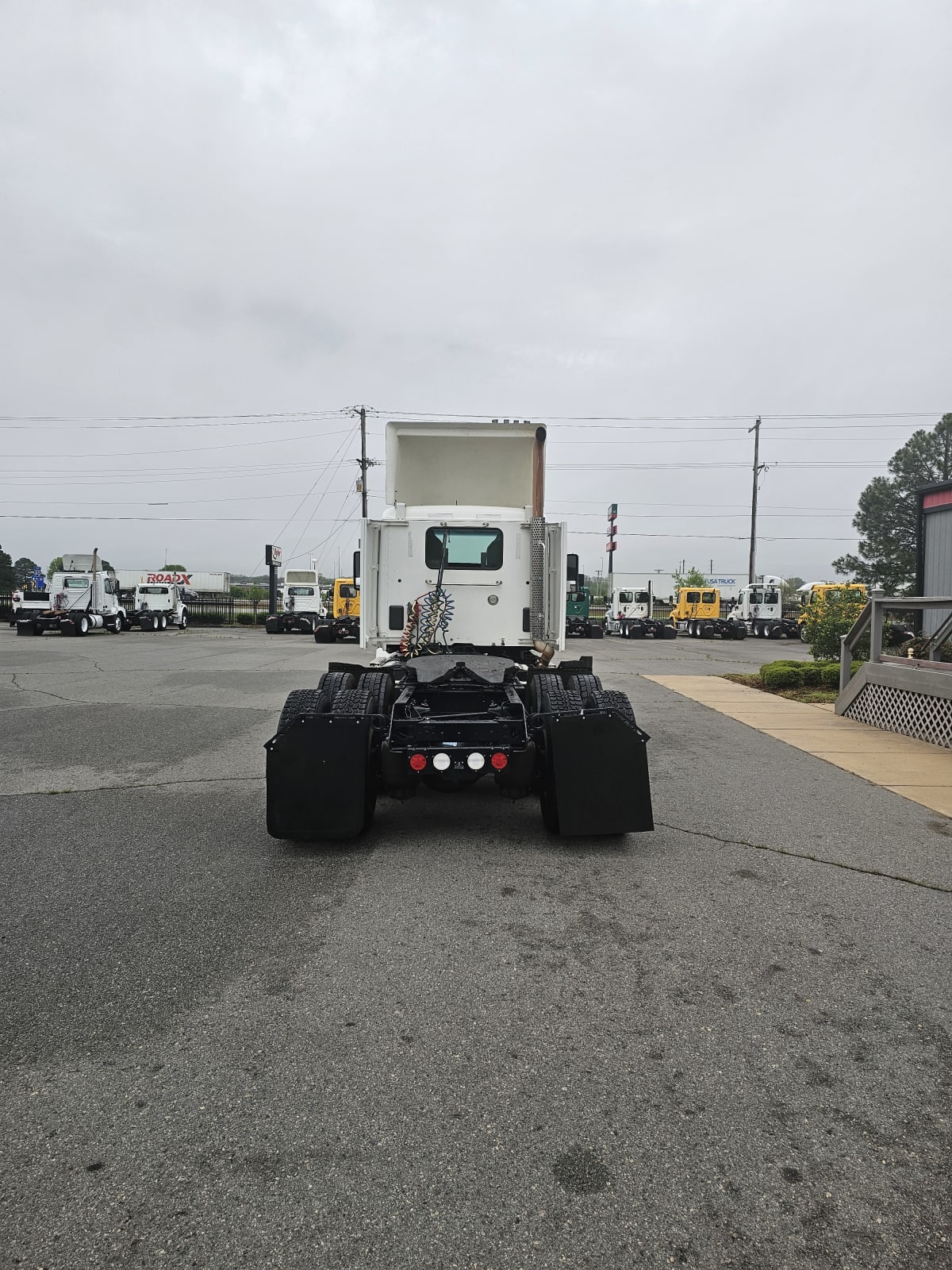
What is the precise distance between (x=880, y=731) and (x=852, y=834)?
210 inches

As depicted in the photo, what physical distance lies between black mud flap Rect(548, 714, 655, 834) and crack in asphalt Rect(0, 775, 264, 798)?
10.6 ft

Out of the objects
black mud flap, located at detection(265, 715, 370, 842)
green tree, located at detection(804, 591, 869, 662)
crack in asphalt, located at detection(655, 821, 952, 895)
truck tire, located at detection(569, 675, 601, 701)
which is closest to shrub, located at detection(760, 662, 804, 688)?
green tree, located at detection(804, 591, 869, 662)

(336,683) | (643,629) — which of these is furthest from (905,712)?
(643,629)

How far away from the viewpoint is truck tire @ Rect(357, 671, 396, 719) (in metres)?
6.06

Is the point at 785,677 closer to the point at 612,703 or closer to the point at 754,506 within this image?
the point at 612,703

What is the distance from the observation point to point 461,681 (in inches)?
239

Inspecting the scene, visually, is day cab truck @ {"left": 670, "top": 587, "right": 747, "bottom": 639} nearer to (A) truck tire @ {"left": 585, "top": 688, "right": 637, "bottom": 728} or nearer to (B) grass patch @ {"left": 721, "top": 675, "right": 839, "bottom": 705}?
(B) grass patch @ {"left": 721, "top": 675, "right": 839, "bottom": 705}

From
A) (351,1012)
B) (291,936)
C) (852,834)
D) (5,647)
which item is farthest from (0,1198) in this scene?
(5,647)

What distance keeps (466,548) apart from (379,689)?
1.71 metres

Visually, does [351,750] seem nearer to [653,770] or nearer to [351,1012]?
[351,1012]

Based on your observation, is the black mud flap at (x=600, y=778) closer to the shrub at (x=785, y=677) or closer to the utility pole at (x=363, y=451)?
the shrub at (x=785, y=677)

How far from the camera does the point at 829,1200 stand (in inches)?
86.0

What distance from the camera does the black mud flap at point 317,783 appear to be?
516cm

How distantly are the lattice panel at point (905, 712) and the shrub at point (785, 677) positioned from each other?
352 cm
